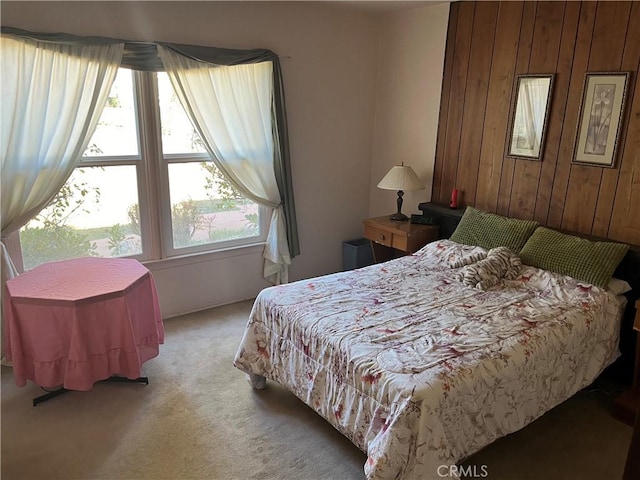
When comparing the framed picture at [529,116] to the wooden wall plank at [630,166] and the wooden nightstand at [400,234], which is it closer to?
the wooden wall plank at [630,166]

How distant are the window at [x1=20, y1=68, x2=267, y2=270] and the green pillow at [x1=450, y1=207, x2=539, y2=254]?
1817 mm

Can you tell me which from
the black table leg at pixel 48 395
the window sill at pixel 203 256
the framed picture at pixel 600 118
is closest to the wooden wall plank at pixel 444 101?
the framed picture at pixel 600 118

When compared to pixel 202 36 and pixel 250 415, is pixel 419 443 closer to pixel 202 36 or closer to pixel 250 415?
pixel 250 415

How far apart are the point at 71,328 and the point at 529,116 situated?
3126 mm

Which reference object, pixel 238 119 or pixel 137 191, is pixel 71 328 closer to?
pixel 137 191

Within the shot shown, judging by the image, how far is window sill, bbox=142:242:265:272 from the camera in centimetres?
352

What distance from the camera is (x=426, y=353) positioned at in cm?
202

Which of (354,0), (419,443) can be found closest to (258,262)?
(354,0)

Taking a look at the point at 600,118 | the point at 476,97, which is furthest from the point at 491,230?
the point at 476,97

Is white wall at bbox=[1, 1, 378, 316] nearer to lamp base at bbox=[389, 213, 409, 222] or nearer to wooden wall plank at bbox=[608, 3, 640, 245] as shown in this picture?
lamp base at bbox=[389, 213, 409, 222]

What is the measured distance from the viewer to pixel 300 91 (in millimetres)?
3896

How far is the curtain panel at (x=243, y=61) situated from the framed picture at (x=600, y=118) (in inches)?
82.8

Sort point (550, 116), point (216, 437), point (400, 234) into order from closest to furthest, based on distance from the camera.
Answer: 1. point (216, 437)
2. point (550, 116)
3. point (400, 234)

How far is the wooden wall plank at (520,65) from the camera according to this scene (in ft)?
10.3
